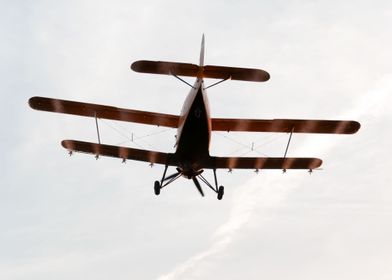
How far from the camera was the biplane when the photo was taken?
52.0 feet

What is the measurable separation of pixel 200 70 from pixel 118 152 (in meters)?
4.44

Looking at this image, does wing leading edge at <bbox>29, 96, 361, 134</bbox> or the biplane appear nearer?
the biplane

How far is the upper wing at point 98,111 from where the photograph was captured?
686 inches

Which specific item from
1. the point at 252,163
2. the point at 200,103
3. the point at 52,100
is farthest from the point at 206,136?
the point at 52,100

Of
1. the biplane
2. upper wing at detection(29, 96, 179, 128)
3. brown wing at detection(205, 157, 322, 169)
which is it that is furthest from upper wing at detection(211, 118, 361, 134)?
upper wing at detection(29, 96, 179, 128)

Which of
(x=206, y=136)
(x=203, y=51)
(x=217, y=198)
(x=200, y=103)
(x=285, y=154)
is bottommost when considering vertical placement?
(x=217, y=198)

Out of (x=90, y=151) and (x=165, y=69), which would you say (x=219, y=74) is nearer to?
(x=165, y=69)

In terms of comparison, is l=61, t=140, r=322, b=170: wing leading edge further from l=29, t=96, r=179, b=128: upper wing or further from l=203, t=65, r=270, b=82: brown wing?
l=203, t=65, r=270, b=82: brown wing

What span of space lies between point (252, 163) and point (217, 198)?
6.77 ft

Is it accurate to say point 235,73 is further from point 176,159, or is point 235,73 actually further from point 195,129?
point 176,159

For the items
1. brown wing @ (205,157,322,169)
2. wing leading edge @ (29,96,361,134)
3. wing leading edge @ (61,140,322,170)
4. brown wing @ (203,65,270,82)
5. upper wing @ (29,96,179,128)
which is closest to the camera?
brown wing @ (203,65,270,82)

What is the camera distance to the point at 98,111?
1831 cm

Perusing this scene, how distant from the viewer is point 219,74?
1659cm

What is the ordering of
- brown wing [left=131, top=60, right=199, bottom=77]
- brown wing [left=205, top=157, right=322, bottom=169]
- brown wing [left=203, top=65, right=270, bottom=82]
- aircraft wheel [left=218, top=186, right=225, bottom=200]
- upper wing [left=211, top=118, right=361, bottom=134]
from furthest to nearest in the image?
brown wing [left=205, top=157, right=322, bottom=169] → upper wing [left=211, top=118, right=361, bottom=134] → aircraft wheel [left=218, top=186, right=225, bottom=200] → brown wing [left=203, top=65, right=270, bottom=82] → brown wing [left=131, top=60, right=199, bottom=77]
